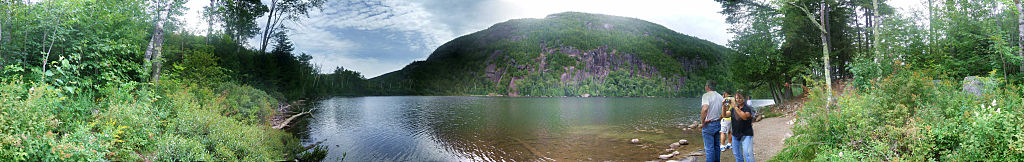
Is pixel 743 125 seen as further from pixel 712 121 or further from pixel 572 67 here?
pixel 572 67

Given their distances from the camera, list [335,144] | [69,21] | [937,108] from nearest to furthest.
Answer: [937,108] → [69,21] → [335,144]

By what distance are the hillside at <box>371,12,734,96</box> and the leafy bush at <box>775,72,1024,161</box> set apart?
4341 inches

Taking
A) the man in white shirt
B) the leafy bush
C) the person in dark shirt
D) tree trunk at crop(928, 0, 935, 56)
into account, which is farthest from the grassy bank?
tree trunk at crop(928, 0, 935, 56)

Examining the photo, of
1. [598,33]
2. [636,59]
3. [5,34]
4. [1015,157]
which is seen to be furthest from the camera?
[598,33]

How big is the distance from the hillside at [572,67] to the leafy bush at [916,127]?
362ft

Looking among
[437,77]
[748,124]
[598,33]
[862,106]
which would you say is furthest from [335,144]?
[598,33]

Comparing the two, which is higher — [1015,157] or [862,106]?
[862,106]

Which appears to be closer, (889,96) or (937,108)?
(937,108)

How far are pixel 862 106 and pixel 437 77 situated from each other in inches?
6112

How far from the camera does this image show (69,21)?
21.7 ft

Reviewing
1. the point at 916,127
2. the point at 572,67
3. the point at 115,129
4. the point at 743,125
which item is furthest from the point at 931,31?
the point at 572,67

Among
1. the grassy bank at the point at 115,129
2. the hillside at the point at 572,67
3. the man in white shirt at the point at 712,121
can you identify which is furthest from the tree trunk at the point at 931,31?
the hillside at the point at 572,67

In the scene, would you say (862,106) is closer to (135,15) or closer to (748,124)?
(748,124)

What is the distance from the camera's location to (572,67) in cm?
15225
